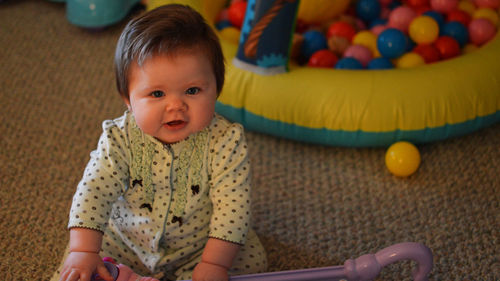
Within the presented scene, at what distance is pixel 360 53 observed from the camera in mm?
1448

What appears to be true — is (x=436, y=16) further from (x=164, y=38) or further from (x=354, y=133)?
(x=164, y=38)

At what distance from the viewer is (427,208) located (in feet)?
3.63

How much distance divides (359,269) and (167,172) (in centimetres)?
31

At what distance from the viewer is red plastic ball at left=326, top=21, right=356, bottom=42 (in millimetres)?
1535

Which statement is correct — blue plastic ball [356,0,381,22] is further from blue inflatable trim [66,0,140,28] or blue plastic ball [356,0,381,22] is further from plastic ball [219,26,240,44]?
blue inflatable trim [66,0,140,28]

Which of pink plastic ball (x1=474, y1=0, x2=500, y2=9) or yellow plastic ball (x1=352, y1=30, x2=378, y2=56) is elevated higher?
pink plastic ball (x1=474, y1=0, x2=500, y2=9)

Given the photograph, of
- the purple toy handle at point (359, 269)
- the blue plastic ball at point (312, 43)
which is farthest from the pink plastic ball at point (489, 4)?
the purple toy handle at point (359, 269)

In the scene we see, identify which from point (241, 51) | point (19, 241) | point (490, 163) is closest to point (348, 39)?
point (241, 51)

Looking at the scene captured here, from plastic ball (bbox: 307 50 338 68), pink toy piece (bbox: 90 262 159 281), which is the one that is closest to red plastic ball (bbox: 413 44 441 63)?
plastic ball (bbox: 307 50 338 68)

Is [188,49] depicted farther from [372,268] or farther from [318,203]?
[318,203]

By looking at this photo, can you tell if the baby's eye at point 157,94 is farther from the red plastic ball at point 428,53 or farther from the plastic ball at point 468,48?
the plastic ball at point 468,48

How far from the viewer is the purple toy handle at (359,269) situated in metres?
0.73

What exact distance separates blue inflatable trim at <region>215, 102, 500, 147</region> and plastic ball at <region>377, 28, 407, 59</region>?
0.99ft

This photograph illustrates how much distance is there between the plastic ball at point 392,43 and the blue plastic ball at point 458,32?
15cm
